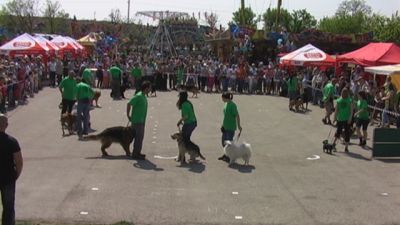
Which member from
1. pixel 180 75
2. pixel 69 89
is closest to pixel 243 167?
pixel 69 89

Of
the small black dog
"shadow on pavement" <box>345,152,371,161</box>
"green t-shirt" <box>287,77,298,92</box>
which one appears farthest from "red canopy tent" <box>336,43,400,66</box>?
the small black dog

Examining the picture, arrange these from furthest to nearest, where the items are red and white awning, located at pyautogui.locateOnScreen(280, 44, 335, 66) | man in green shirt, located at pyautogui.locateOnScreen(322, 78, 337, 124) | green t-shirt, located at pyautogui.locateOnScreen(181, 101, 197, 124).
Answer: red and white awning, located at pyautogui.locateOnScreen(280, 44, 335, 66) < man in green shirt, located at pyautogui.locateOnScreen(322, 78, 337, 124) < green t-shirt, located at pyautogui.locateOnScreen(181, 101, 197, 124)

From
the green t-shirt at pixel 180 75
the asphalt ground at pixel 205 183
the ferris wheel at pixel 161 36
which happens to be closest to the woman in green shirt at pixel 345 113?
the asphalt ground at pixel 205 183

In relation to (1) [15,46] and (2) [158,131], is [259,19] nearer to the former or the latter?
(1) [15,46]

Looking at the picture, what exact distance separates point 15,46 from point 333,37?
28.9m

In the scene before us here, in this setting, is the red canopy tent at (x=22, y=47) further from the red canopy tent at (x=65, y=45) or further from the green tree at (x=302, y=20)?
the green tree at (x=302, y=20)

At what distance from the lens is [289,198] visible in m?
9.48

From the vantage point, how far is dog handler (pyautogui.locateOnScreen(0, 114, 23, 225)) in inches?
265

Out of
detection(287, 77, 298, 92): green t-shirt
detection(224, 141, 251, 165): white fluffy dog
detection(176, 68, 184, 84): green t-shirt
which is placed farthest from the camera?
detection(176, 68, 184, 84): green t-shirt

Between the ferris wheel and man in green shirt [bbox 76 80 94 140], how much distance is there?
36.4 meters

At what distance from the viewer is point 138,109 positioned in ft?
40.6

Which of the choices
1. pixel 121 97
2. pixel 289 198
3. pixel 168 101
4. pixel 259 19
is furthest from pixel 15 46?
pixel 259 19

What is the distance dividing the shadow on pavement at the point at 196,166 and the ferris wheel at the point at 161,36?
132ft

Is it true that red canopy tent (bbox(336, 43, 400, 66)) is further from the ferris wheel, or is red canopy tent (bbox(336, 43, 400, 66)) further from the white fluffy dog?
the ferris wheel
